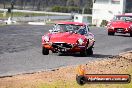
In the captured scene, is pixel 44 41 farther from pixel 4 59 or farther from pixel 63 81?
pixel 63 81

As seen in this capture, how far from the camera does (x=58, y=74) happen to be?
1075cm

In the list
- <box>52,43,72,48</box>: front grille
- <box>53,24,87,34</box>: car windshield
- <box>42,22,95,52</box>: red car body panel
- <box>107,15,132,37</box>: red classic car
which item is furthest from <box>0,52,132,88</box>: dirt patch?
<box>107,15,132,37</box>: red classic car

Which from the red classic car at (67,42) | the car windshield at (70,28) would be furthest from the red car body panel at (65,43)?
the car windshield at (70,28)

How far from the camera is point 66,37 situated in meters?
15.5

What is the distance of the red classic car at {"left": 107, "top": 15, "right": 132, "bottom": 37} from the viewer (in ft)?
92.1

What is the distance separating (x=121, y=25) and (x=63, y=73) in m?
17.8

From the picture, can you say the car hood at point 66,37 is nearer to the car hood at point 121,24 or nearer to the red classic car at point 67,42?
the red classic car at point 67,42

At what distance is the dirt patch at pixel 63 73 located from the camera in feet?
30.1

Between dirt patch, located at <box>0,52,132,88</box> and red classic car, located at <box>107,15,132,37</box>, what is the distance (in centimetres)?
1398

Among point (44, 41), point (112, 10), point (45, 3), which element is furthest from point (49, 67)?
point (45, 3)

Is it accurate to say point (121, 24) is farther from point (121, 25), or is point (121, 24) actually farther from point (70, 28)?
point (70, 28)

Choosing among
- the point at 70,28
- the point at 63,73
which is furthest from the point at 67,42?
the point at 63,73

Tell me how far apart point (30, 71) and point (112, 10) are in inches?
2954

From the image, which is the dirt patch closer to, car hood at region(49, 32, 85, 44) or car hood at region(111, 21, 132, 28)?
car hood at region(49, 32, 85, 44)
